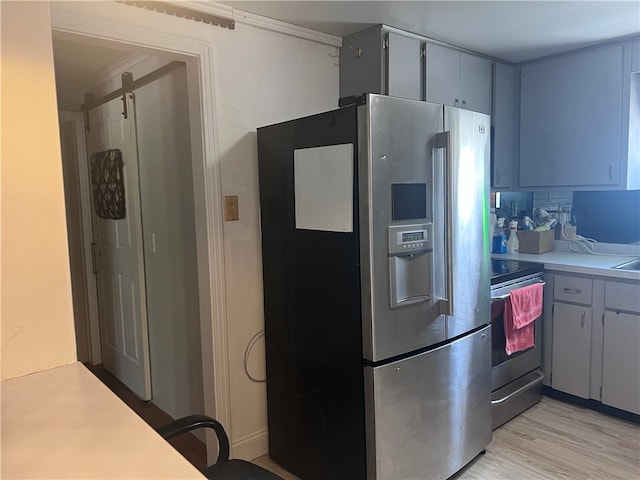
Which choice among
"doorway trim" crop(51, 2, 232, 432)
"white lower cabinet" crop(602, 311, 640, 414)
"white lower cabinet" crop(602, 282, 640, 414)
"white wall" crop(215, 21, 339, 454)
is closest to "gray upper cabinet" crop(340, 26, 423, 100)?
"white wall" crop(215, 21, 339, 454)

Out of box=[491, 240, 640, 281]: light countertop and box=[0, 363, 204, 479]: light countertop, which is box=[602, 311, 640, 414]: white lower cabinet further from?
box=[0, 363, 204, 479]: light countertop

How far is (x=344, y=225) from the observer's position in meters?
1.92

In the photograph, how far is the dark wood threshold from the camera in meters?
2.50

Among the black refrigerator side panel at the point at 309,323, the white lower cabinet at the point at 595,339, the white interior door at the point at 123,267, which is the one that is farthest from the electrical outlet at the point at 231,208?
the white lower cabinet at the point at 595,339

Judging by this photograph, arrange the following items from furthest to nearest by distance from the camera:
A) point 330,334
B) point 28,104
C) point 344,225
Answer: point 330,334 → point 344,225 → point 28,104

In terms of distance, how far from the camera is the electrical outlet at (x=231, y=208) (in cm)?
229

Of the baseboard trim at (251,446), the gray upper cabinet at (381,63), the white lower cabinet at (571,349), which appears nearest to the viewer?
the baseboard trim at (251,446)

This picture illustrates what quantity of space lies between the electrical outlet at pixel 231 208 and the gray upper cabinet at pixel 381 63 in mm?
944

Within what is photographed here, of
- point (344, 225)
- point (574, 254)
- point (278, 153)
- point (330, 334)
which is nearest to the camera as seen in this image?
point (344, 225)

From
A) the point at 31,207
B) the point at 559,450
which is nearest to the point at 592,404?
the point at 559,450

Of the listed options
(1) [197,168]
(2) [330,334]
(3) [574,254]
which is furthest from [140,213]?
(3) [574,254]

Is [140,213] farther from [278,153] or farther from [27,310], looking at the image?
[27,310]

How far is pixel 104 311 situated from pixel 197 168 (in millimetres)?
2054

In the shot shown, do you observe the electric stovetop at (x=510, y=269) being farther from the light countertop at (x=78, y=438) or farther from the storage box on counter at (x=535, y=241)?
the light countertop at (x=78, y=438)
